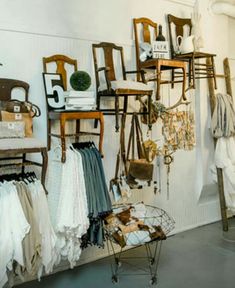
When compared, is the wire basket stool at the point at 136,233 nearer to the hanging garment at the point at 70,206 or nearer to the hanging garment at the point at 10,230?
the hanging garment at the point at 70,206

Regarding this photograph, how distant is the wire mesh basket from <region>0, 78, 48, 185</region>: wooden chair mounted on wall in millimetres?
788

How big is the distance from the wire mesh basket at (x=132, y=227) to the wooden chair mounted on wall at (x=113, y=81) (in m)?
0.85

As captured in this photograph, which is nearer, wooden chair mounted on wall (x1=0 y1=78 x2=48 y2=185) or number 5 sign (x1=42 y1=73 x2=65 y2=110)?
wooden chair mounted on wall (x1=0 y1=78 x2=48 y2=185)

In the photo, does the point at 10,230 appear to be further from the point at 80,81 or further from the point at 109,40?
the point at 109,40

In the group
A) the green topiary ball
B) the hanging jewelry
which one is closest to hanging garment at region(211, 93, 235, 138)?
the hanging jewelry

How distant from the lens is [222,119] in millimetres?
4492

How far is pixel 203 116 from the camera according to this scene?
4.62m

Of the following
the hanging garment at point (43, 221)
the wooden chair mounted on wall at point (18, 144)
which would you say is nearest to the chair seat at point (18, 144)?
the wooden chair mounted on wall at point (18, 144)

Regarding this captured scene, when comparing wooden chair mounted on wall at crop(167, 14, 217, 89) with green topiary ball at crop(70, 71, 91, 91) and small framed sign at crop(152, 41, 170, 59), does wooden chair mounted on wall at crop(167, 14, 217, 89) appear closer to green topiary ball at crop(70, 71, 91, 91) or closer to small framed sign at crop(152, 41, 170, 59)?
small framed sign at crop(152, 41, 170, 59)

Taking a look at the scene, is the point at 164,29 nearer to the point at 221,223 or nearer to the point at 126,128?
the point at 126,128

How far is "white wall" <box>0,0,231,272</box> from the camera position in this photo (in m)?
3.10

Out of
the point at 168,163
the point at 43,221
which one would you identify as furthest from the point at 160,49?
the point at 43,221

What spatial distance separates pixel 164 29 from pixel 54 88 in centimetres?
175

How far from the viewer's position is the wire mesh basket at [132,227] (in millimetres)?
3102
